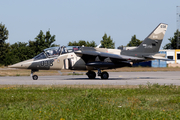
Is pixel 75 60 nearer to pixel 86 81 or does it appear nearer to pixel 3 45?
pixel 86 81

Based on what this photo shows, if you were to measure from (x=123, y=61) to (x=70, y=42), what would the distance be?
79486 mm

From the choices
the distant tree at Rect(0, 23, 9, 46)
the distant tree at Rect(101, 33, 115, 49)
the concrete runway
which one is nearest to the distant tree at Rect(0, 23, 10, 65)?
the distant tree at Rect(0, 23, 9, 46)

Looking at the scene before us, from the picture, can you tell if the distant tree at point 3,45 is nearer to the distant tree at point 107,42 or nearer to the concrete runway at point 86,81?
the distant tree at point 107,42

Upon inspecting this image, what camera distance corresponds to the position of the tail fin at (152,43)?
25906 mm

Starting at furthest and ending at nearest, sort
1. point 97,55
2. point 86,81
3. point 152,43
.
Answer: point 152,43 → point 97,55 → point 86,81

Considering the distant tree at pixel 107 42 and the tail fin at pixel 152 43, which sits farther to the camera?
the distant tree at pixel 107 42

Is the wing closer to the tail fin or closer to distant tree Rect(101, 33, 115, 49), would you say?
the tail fin

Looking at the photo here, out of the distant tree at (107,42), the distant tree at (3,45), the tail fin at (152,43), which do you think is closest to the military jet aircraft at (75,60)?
the tail fin at (152,43)

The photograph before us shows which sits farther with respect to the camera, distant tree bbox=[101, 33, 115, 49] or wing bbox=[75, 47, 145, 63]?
distant tree bbox=[101, 33, 115, 49]

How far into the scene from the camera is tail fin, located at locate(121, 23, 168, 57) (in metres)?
25.9

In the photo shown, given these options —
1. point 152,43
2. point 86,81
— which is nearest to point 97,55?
point 86,81

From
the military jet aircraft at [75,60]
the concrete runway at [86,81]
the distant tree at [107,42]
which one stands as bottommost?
the concrete runway at [86,81]

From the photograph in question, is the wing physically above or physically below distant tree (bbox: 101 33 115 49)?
below

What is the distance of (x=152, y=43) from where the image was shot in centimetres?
2605
